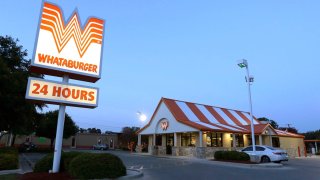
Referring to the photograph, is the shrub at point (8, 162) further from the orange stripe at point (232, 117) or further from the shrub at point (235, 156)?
the orange stripe at point (232, 117)

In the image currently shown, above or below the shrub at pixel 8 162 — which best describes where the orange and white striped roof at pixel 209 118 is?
above

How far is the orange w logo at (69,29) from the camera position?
13227mm

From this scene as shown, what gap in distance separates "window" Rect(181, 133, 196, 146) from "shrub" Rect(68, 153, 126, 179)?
22983mm

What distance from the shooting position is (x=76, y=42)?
45.3 ft

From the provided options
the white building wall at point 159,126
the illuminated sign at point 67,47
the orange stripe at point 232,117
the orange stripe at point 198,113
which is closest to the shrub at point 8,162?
the illuminated sign at point 67,47

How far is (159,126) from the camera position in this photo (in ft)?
125

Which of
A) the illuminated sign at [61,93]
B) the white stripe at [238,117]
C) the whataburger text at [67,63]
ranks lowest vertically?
the illuminated sign at [61,93]

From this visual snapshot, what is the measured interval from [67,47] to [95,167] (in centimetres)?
557

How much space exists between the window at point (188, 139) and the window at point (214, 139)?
69.2 inches

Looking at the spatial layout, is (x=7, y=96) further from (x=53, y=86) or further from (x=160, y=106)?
(x=160, y=106)

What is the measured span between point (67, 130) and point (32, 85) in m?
38.1

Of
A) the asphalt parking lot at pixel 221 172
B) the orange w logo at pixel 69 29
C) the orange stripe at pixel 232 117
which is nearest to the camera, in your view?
the orange w logo at pixel 69 29

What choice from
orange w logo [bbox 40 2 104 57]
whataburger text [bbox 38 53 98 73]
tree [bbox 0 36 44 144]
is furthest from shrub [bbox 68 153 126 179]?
tree [bbox 0 36 44 144]

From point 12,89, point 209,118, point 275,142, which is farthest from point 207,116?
point 12,89
